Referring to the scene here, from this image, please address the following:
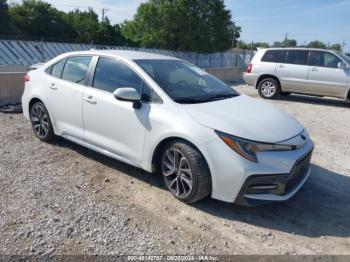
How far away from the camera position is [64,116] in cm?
477

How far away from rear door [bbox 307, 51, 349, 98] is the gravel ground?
6328mm

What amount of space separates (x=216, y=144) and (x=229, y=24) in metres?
42.2

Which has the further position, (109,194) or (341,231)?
(109,194)

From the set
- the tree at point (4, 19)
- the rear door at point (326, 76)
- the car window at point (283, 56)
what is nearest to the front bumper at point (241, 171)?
the rear door at point (326, 76)

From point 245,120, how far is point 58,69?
116 inches

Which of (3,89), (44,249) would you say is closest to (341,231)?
(44,249)

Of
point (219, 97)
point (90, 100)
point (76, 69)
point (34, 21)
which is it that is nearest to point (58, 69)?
point (76, 69)

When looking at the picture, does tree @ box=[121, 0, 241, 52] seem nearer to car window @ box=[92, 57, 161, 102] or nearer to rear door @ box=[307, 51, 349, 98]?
rear door @ box=[307, 51, 349, 98]

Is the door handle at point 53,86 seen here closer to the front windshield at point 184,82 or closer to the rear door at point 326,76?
the front windshield at point 184,82

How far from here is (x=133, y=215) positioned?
11.4 feet

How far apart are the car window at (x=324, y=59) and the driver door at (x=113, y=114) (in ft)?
27.9

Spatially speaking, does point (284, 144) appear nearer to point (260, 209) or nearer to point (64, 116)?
point (260, 209)

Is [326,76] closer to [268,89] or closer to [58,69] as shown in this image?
[268,89]

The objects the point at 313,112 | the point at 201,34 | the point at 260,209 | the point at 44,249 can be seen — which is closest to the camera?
the point at 44,249
